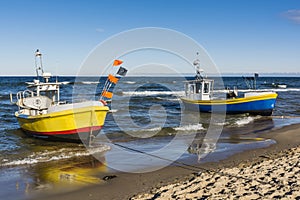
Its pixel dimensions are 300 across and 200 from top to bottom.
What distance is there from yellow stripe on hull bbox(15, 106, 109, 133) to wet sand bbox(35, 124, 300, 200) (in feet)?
15.2

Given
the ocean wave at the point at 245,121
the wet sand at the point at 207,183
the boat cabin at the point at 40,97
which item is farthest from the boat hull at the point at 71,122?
the ocean wave at the point at 245,121

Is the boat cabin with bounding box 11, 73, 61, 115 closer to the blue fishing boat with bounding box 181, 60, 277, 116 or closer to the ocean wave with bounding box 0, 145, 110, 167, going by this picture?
the ocean wave with bounding box 0, 145, 110, 167

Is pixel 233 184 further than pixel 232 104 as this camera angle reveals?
No

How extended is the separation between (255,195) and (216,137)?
9.29 metres

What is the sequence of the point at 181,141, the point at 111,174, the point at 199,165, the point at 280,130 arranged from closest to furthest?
1. the point at 111,174
2. the point at 199,165
3. the point at 181,141
4. the point at 280,130

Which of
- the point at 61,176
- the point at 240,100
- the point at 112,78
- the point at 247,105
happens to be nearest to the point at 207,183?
the point at 61,176

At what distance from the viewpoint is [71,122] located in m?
13.2

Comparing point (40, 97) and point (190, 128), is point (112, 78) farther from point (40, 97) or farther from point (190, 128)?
point (190, 128)

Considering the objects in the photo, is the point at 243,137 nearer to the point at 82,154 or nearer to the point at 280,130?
the point at 280,130

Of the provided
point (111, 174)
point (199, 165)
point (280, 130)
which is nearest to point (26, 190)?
point (111, 174)

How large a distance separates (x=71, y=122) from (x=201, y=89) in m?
13.4

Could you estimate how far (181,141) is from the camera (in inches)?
560

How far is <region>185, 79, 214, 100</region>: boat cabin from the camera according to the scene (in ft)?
78.7

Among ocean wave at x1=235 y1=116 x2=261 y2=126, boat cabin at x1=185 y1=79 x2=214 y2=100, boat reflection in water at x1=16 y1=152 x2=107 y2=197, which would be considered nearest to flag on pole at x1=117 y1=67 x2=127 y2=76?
boat reflection in water at x1=16 y1=152 x2=107 y2=197
